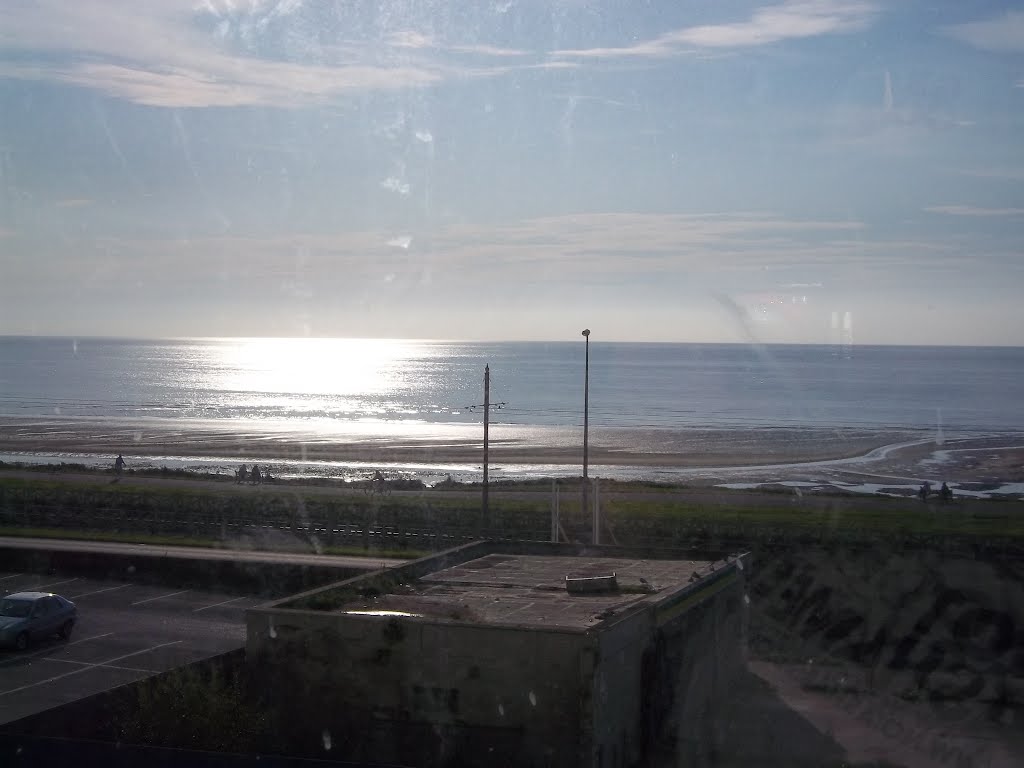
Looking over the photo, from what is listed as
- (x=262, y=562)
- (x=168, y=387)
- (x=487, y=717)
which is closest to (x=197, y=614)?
(x=262, y=562)

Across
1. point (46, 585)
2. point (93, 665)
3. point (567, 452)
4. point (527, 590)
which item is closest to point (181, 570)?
point (46, 585)

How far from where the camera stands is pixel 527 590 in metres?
14.9

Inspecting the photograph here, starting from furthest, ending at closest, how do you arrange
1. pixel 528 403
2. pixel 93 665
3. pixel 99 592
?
1. pixel 528 403
2. pixel 99 592
3. pixel 93 665

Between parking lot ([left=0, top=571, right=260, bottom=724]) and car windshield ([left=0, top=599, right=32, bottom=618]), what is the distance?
1.91 feet

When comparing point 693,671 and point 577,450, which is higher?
point 577,450

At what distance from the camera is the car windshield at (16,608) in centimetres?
1672

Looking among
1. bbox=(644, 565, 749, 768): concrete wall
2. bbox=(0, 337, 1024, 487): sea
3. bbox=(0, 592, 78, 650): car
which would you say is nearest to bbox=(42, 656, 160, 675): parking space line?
bbox=(0, 592, 78, 650): car

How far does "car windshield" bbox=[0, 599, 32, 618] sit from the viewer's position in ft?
54.9

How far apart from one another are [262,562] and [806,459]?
139 ft

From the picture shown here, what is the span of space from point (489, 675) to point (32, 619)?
9636mm

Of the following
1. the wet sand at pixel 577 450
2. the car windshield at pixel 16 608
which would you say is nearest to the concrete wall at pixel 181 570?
the car windshield at pixel 16 608

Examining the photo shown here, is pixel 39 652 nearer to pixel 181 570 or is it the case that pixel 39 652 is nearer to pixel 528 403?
pixel 181 570

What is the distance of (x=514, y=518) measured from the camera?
31547mm

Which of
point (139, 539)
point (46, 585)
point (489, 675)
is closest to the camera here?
point (489, 675)
